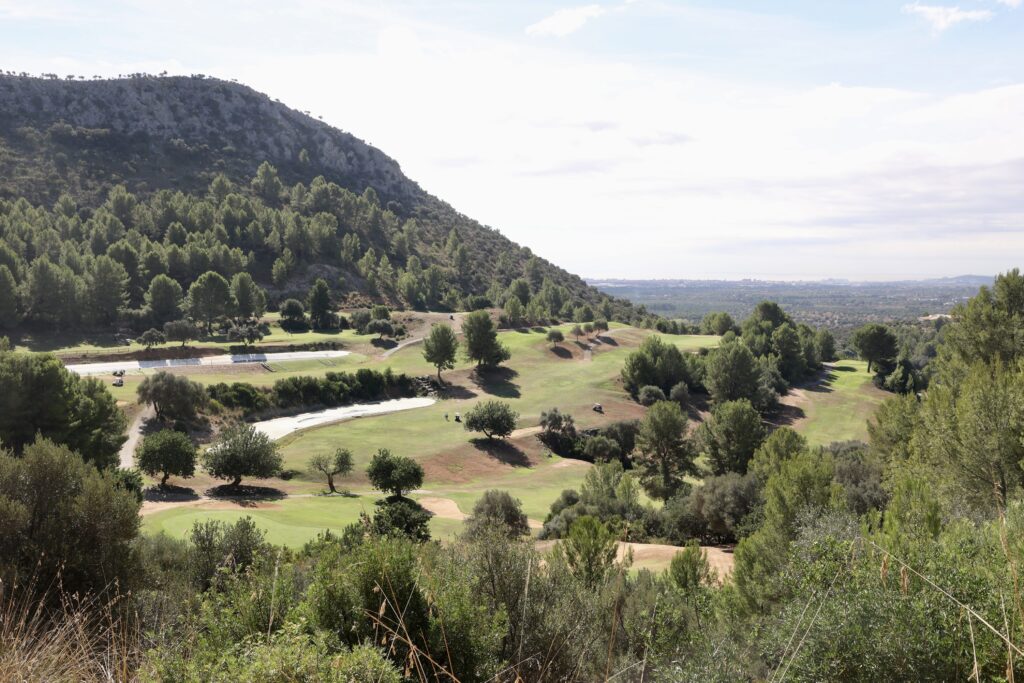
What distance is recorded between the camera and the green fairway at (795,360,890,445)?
6844 cm

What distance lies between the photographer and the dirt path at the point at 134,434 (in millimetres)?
42812

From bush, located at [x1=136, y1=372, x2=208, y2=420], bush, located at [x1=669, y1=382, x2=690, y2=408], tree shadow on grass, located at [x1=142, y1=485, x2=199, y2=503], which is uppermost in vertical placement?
bush, located at [x1=136, y1=372, x2=208, y2=420]

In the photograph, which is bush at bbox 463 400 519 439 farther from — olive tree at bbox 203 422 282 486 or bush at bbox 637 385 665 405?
bush at bbox 637 385 665 405

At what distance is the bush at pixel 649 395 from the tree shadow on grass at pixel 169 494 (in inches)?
2105

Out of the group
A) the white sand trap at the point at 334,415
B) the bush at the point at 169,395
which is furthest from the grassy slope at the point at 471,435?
the bush at the point at 169,395

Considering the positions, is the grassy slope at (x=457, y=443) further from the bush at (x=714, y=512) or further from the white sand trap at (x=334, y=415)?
the bush at (x=714, y=512)

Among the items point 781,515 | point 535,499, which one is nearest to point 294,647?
point 781,515

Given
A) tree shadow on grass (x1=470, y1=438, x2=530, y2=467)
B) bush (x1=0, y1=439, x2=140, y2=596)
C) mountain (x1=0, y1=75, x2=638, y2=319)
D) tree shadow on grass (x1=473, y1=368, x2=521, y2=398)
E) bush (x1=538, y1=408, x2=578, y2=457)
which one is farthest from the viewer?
mountain (x1=0, y1=75, x2=638, y2=319)

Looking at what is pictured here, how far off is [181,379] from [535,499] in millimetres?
33118

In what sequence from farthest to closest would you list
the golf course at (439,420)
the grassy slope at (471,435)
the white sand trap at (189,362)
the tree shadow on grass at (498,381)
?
the tree shadow on grass at (498,381) < the white sand trap at (189,362) < the golf course at (439,420) < the grassy slope at (471,435)

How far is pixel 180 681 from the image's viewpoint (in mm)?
6141

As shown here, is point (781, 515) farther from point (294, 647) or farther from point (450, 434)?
point (450, 434)

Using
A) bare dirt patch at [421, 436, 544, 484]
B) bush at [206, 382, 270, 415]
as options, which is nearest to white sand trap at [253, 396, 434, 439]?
bush at [206, 382, 270, 415]

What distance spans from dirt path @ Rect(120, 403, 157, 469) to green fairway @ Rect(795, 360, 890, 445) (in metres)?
64.6
